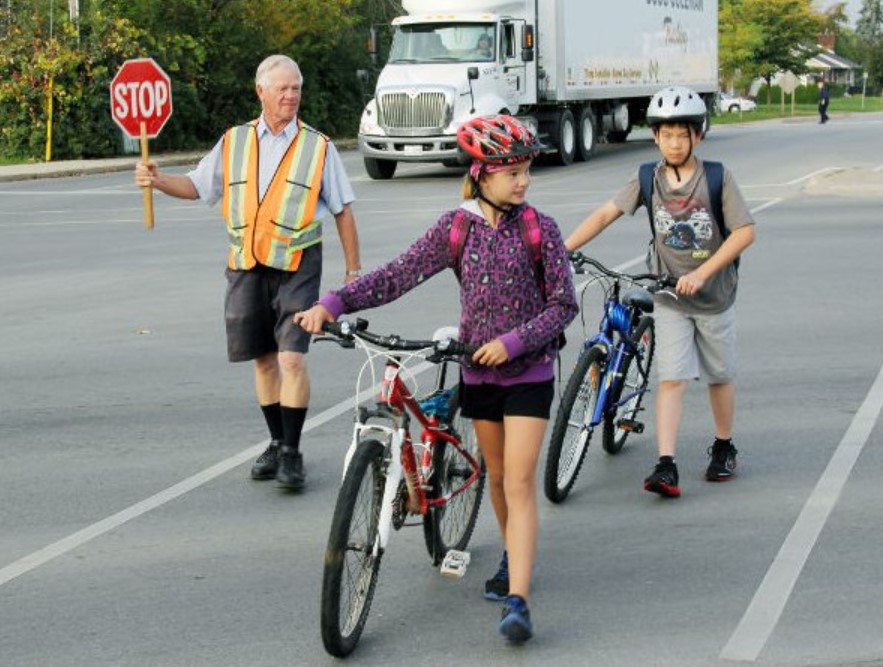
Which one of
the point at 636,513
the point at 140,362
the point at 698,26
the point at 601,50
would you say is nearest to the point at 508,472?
the point at 636,513

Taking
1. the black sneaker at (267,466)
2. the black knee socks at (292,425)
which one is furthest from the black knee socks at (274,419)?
the black knee socks at (292,425)

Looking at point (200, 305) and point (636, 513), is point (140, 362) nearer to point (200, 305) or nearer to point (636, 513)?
point (200, 305)

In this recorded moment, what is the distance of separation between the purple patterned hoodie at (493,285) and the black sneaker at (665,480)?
6.21 ft

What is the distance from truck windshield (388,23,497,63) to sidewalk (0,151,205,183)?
8.90 m

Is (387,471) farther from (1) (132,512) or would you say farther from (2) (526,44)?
(2) (526,44)

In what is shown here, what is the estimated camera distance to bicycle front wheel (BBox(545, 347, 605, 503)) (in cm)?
724

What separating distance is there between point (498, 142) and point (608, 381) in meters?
2.60

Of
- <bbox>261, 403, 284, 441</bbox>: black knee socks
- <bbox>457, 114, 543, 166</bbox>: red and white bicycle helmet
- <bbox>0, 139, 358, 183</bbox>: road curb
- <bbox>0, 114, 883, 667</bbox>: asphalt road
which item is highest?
<bbox>457, 114, 543, 166</bbox>: red and white bicycle helmet

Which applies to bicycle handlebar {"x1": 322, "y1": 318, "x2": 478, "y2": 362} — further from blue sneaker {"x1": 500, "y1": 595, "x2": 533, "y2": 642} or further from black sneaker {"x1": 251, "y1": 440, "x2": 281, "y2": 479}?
black sneaker {"x1": 251, "y1": 440, "x2": 281, "y2": 479}

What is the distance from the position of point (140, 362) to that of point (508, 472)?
612cm

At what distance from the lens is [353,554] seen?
5.41 metres

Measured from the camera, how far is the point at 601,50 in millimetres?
36688

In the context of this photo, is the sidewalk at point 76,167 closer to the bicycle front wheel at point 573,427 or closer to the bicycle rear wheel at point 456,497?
the bicycle front wheel at point 573,427

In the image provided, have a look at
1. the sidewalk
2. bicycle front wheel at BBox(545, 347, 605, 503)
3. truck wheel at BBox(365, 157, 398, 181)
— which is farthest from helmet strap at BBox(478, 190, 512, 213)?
the sidewalk
